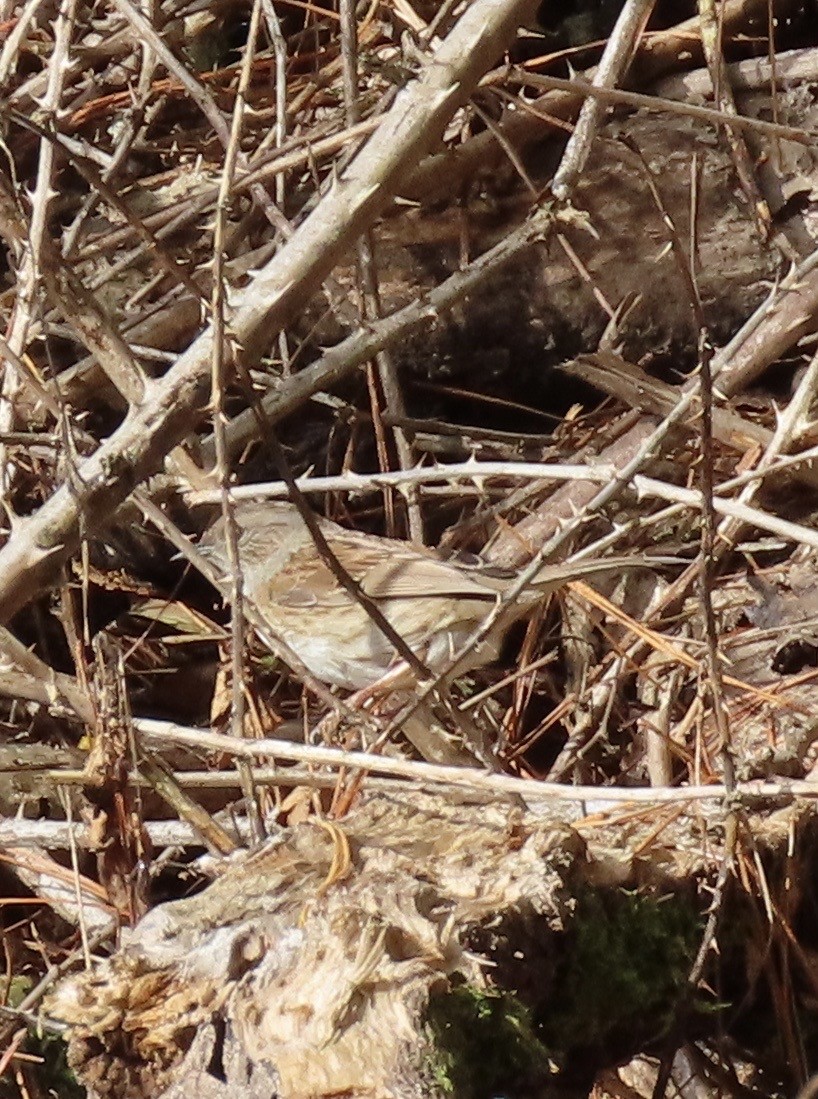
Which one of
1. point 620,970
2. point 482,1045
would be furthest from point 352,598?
point 482,1045

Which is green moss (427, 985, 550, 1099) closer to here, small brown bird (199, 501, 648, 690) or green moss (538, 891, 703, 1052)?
green moss (538, 891, 703, 1052)

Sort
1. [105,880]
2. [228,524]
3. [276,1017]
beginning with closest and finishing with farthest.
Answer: [276,1017] → [228,524] → [105,880]

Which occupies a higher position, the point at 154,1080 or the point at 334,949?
the point at 334,949

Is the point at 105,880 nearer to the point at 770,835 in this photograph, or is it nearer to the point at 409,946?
the point at 409,946

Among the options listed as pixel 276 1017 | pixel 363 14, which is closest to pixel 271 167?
pixel 363 14

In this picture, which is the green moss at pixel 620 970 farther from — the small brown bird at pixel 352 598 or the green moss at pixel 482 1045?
the small brown bird at pixel 352 598

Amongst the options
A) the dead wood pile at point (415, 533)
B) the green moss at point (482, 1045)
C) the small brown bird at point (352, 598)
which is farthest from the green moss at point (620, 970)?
the small brown bird at point (352, 598)
